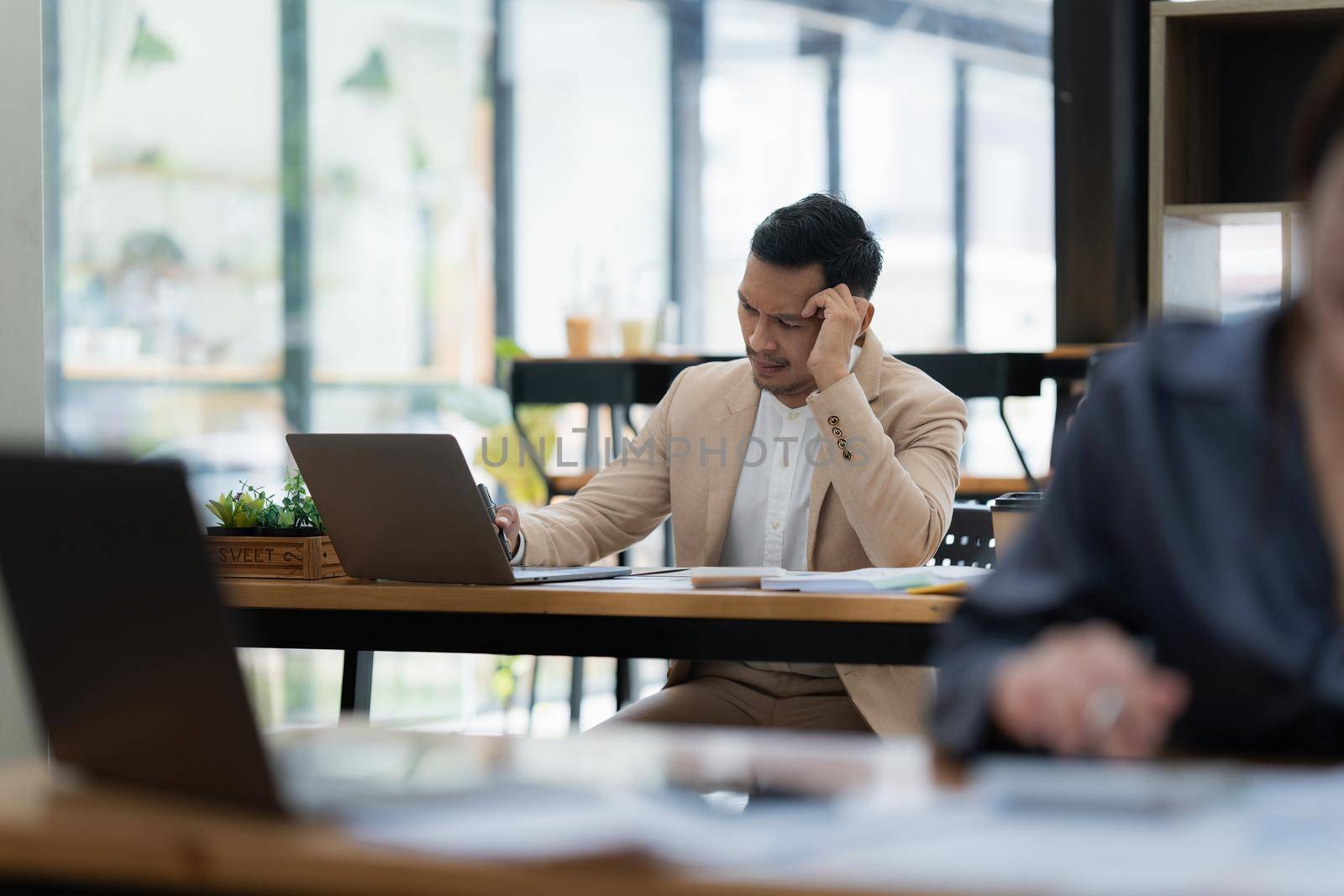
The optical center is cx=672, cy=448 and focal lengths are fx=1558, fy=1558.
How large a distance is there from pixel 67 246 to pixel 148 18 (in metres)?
0.83

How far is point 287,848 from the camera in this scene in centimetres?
80

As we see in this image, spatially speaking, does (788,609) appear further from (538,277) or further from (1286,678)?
(538,277)

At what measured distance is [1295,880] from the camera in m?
0.69

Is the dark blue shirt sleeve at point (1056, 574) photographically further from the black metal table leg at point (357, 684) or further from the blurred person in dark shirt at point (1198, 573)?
the black metal table leg at point (357, 684)

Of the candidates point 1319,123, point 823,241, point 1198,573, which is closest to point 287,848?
point 1198,573

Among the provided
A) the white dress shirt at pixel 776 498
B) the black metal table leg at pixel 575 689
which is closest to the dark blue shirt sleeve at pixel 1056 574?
the white dress shirt at pixel 776 498

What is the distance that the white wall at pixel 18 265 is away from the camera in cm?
286

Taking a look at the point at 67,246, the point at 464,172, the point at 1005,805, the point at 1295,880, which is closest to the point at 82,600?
the point at 1005,805

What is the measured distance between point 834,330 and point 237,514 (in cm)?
100

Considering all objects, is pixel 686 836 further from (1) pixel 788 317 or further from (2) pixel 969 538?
(2) pixel 969 538

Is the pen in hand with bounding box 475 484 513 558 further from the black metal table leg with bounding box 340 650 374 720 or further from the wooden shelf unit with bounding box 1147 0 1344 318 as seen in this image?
the wooden shelf unit with bounding box 1147 0 1344 318

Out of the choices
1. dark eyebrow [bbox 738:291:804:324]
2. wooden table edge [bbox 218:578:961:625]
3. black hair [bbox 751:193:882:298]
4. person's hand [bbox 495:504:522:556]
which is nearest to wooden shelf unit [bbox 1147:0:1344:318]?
black hair [bbox 751:193:882:298]

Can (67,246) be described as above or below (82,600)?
above

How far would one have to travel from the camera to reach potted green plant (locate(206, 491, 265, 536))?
7.84 ft
